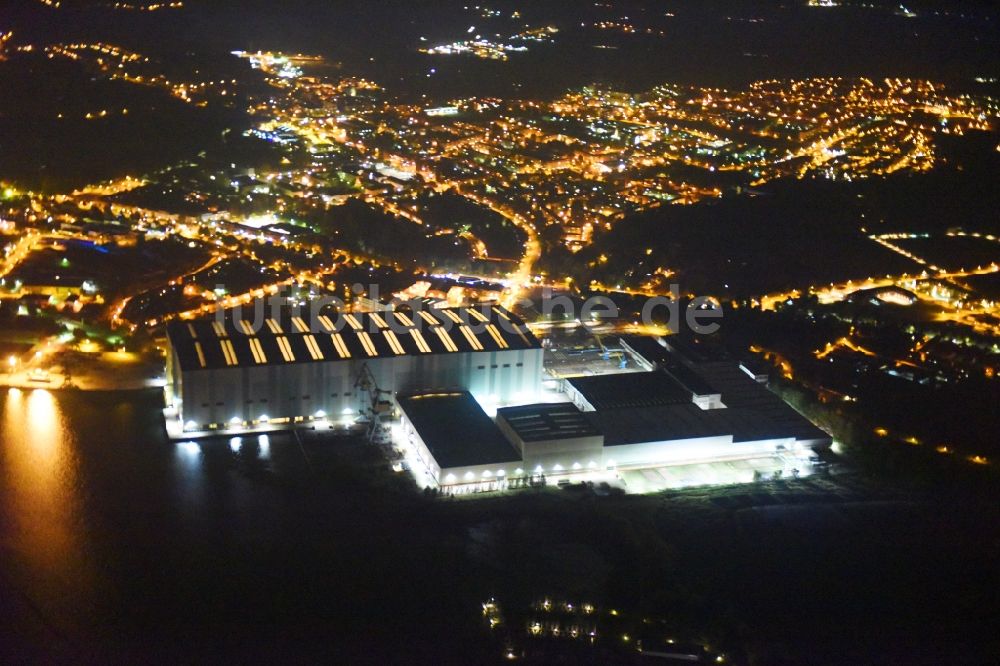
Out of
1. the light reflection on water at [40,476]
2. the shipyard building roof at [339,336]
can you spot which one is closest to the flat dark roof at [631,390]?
the shipyard building roof at [339,336]

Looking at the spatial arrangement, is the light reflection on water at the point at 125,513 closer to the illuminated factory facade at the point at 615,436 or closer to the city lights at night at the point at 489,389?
the city lights at night at the point at 489,389

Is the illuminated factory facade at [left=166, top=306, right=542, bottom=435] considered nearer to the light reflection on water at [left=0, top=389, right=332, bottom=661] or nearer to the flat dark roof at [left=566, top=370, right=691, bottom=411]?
the light reflection on water at [left=0, top=389, right=332, bottom=661]

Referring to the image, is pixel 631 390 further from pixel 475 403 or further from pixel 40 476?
pixel 40 476

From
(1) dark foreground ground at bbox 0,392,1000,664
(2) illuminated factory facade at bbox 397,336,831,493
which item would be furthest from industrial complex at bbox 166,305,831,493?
(1) dark foreground ground at bbox 0,392,1000,664

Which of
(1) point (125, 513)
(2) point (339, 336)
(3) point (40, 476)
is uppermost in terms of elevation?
(2) point (339, 336)

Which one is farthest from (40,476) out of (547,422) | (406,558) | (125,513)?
(547,422)

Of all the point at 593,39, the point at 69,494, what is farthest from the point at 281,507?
the point at 593,39
